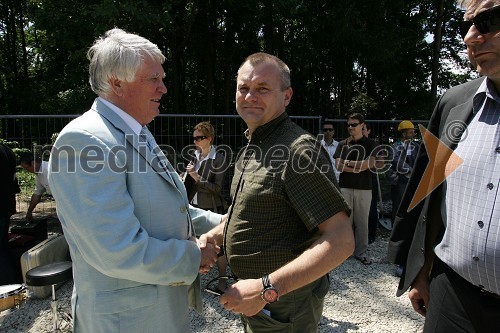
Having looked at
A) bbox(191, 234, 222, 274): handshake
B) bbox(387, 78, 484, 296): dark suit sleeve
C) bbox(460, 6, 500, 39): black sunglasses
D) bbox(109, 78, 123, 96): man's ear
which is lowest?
bbox(191, 234, 222, 274): handshake

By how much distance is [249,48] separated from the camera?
58.5 ft

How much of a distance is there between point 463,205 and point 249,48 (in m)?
17.1

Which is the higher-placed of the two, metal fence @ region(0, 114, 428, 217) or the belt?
metal fence @ region(0, 114, 428, 217)

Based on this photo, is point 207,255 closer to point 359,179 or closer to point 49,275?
point 49,275

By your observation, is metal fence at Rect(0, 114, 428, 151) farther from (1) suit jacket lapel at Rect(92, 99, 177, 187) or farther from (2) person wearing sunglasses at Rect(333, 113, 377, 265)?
(1) suit jacket lapel at Rect(92, 99, 177, 187)

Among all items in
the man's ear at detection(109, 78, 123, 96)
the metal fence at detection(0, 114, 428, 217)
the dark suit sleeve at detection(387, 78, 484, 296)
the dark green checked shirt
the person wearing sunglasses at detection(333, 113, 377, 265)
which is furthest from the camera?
the metal fence at detection(0, 114, 428, 217)

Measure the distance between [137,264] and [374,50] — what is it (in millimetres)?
13763

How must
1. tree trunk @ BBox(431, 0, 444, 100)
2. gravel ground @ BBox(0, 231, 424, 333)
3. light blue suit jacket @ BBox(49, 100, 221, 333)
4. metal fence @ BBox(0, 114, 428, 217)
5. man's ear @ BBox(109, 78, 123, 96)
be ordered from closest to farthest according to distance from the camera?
light blue suit jacket @ BBox(49, 100, 221, 333), man's ear @ BBox(109, 78, 123, 96), gravel ground @ BBox(0, 231, 424, 333), metal fence @ BBox(0, 114, 428, 217), tree trunk @ BBox(431, 0, 444, 100)

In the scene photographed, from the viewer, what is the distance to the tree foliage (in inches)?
414

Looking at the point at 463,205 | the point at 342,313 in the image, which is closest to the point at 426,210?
the point at 463,205

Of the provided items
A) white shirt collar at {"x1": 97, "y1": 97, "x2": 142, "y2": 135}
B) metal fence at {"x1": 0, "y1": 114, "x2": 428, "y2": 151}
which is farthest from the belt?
metal fence at {"x1": 0, "y1": 114, "x2": 428, "y2": 151}

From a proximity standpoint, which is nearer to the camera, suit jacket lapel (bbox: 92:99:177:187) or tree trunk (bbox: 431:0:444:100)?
suit jacket lapel (bbox: 92:99:177:187)

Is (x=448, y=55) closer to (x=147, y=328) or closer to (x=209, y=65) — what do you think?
(x=209, y=65)

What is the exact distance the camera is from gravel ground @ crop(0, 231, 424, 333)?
399cm
